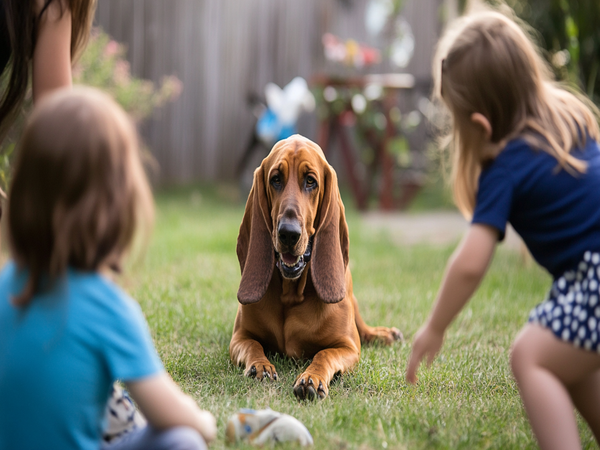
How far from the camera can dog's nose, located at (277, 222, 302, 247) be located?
292cm

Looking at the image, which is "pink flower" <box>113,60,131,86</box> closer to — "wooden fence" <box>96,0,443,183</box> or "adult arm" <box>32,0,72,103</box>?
"wooden fence" <box>96,0,443,183</box>

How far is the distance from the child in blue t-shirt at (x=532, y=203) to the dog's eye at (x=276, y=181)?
106 centimetres

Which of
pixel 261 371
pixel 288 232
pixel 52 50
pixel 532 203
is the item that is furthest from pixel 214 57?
pixel 532 203

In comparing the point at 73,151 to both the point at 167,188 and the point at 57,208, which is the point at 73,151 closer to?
the point at 57,208

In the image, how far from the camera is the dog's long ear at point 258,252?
3080 mm

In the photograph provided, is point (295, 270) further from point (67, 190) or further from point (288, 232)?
point (67, 190)

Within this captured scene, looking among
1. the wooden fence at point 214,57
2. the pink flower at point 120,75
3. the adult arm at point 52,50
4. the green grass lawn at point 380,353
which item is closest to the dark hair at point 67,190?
the green grass lawn at point 380,353

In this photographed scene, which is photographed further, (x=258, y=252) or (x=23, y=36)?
(x=258, y=252)

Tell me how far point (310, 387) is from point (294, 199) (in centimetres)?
86

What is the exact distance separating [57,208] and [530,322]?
144 cm

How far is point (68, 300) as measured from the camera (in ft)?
5.09

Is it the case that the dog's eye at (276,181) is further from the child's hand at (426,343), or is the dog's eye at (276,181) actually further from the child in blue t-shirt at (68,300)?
the child in blue t-shirt at (68,300)

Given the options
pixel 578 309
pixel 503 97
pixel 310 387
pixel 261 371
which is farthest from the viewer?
pixel 261 371

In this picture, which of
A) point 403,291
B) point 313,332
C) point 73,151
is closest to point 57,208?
point 73,151
